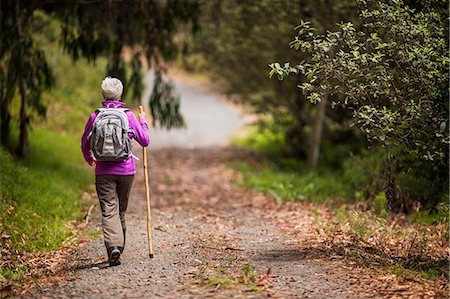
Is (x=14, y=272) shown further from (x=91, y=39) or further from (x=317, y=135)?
(x=317, y=135)

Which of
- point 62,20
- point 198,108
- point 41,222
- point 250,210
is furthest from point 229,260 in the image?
point 198,108

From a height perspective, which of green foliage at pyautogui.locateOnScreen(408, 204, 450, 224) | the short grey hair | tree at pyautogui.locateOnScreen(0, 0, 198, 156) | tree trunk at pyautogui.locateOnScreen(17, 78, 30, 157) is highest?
tree at pyautogui.locateOnScreen(0, 0, 198, 156)

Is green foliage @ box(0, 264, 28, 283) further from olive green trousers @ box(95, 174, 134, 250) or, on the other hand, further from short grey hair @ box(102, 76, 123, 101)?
short grey hair @ box(102, 76, 123, 101)

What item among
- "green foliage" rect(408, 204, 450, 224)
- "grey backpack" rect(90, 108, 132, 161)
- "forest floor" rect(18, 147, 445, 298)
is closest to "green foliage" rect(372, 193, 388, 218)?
"green foliage" rect(408, 204, 450, 224)

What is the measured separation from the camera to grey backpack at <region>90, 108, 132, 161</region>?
6988mm

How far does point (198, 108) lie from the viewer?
28734 millimetres

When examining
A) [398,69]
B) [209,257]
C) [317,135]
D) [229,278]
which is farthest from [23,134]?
[398,69]

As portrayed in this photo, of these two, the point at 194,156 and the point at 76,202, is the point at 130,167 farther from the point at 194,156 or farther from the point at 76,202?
the point at 194,156

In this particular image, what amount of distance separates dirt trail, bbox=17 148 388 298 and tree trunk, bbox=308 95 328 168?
3.28 meters

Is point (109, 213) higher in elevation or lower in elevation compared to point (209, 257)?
higher

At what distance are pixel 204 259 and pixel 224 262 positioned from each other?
11.1 inches

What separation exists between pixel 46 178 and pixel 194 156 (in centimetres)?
778

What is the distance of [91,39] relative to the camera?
12352 millimetres

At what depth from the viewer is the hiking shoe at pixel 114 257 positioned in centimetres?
720
